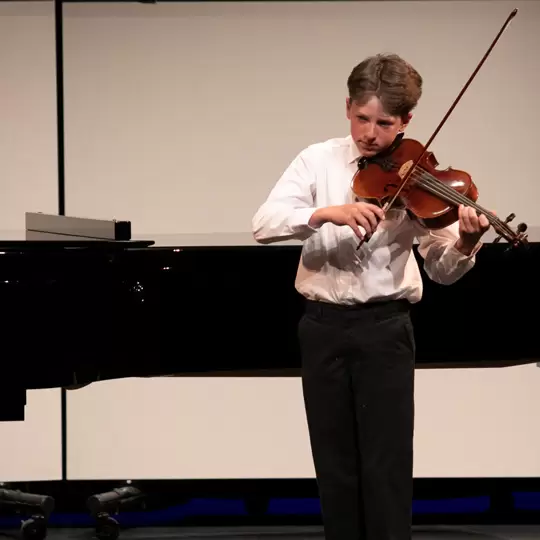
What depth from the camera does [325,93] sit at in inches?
143

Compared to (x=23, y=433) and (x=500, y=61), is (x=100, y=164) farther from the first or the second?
(x=500, y=61)

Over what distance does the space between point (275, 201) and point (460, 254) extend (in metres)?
0.38

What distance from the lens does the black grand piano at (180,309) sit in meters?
2.54

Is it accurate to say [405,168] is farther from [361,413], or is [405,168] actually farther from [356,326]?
[361,413]

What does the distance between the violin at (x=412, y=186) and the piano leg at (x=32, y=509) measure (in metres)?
1.71

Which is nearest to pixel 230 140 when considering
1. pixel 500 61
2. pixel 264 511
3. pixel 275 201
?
pixel 500 61

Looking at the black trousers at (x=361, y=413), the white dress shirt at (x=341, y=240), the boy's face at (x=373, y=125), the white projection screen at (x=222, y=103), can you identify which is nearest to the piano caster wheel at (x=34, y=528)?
the white projection screen at (x=222, y=103)

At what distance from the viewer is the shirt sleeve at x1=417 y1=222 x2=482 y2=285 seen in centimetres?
204

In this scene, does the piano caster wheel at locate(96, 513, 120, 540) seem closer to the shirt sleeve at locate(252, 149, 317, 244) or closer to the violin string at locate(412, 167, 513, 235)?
the shirt sleeve at locate(252, 149, 317, 244)

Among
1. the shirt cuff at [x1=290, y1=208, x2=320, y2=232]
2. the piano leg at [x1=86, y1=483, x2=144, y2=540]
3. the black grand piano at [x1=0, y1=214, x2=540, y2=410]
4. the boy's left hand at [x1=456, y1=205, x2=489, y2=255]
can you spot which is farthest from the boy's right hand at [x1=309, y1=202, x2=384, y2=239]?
the piano leg at [x1=86, y1=483, x2=144, y2=540]

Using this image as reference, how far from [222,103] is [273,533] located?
1.49 metres

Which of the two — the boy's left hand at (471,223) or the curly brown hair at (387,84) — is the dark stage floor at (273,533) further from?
the curly brown hair at (387,84)

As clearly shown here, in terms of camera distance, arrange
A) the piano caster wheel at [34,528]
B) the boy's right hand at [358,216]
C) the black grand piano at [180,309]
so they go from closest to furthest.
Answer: the boy's right hand at [358,216] < the black grand piano at [180,309] < the piano caster wheel at [34,528]

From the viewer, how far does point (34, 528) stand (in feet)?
10.4
